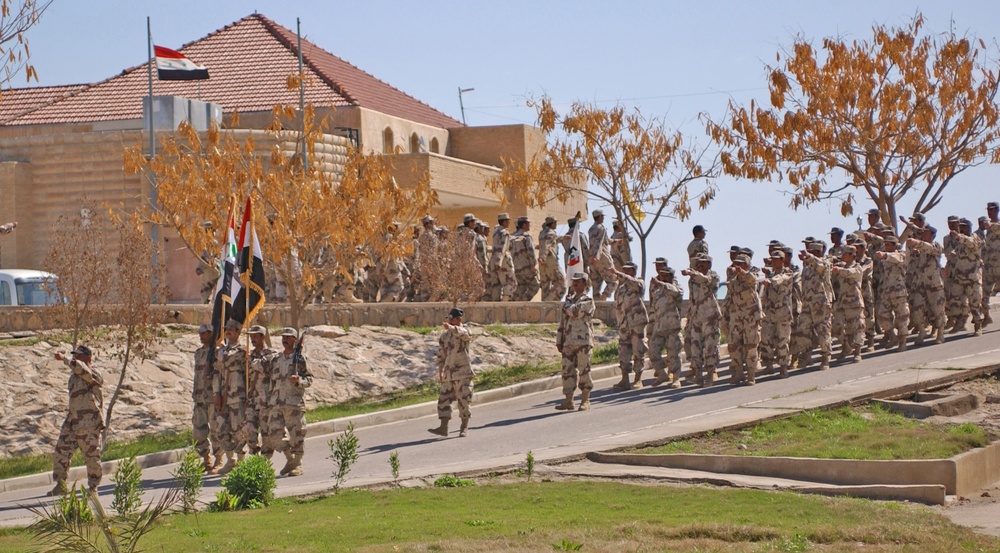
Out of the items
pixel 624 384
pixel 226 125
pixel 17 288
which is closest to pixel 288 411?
pixel 624 384

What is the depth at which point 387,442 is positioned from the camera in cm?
1895

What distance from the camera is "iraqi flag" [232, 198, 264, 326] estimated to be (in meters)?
17.2

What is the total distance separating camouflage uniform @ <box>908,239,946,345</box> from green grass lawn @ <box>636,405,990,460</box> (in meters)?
6.20

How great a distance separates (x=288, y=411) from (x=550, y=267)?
43.5ft

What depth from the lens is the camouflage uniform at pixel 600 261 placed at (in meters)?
27.8

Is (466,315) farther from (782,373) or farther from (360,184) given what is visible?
(782,373)

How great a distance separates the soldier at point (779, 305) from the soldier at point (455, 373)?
5.30 metres

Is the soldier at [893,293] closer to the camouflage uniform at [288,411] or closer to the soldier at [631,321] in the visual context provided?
the soldier at [631,321]

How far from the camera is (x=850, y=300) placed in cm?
2225

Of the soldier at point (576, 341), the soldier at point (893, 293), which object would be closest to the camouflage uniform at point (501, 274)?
the soldier at point (893, 293)

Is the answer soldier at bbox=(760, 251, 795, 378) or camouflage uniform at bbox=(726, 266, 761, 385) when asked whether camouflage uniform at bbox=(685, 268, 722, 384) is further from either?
soldier at bbox=(760, 251, 795, 378)

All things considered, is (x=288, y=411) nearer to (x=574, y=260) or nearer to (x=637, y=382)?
(x=574, y=260)

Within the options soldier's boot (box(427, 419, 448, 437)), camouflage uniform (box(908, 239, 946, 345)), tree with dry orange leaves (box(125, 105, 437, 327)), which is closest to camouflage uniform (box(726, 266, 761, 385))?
camouflage uniform (box(908, 239, 946, 345))

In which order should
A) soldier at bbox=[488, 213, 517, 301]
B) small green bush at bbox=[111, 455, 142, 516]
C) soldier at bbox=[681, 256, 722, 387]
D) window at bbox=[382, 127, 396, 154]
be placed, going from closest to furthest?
1. small green bush at bbox=[111, 455, 142, 516]
2. soldier at bbox=[681, 256, 722, 387]
3. soldier at bbox=[488, 213, 517, 301]
4. window at bbox=[382, 127, 396, 154]
